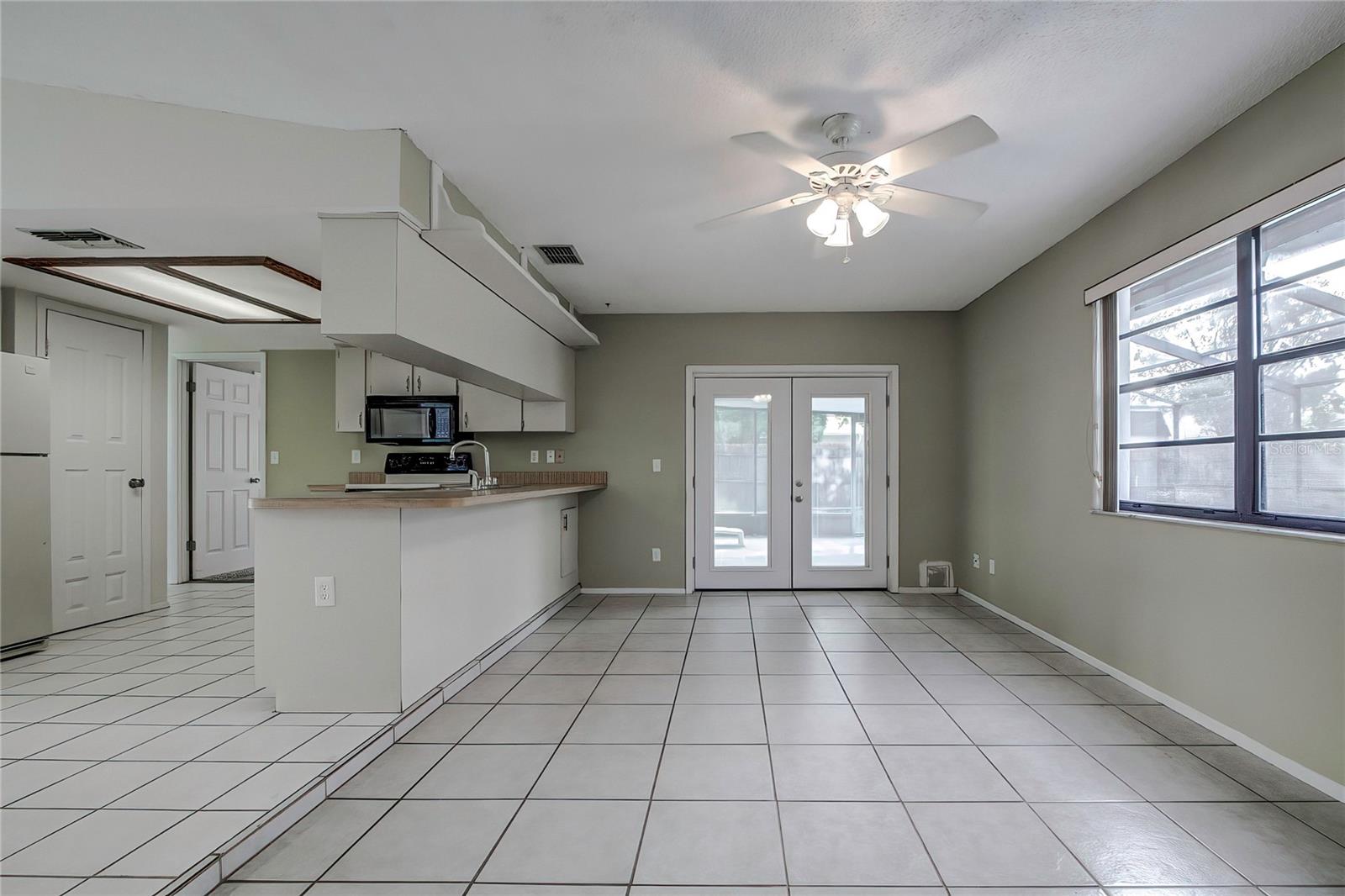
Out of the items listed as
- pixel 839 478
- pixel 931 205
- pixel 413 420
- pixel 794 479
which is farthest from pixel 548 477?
pixel 931 205

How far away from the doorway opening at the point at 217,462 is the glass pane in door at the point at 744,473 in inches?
Result: 173

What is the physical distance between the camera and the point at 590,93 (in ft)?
7.79

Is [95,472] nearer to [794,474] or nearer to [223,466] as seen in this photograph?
[223,466]

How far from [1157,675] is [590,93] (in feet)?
11.6

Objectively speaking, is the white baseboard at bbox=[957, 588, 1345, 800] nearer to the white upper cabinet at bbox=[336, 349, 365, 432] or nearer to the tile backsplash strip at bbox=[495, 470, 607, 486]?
the tile backsplash strip at bbox=[495, 470, 607, 486]

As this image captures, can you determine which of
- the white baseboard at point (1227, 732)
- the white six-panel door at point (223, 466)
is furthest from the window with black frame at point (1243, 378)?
the white six-panel door at point (223, 466)

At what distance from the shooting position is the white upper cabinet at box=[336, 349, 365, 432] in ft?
19.1

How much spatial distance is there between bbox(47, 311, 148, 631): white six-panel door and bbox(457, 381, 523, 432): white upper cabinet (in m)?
2.33

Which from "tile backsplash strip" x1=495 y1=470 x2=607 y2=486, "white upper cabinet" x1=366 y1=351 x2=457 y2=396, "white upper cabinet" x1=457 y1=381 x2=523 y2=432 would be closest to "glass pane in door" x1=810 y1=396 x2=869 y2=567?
"tile backsplash strip" x1=495 y1=470 x2=607 y2=486

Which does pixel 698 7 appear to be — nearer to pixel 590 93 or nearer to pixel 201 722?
pixel 590 93

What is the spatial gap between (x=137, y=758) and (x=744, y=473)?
442cm

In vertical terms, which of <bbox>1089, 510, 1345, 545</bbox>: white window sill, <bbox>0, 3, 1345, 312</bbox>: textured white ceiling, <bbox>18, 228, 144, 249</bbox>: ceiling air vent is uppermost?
<bbox>0, 3, 1345, 312</bbox>: textured white ceiling

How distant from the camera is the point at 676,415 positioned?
19.2 ft

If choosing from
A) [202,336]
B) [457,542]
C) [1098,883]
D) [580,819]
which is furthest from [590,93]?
[202,336]
